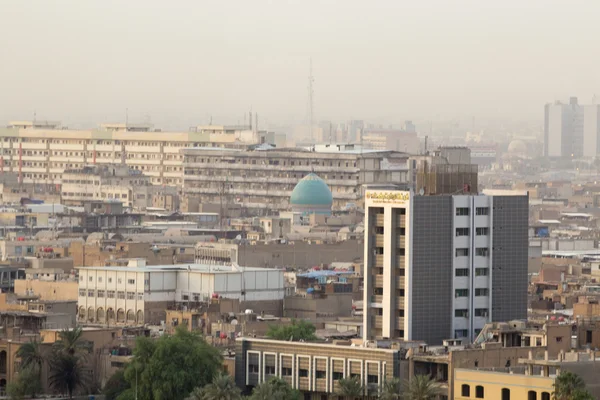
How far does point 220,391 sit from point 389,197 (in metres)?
10.8

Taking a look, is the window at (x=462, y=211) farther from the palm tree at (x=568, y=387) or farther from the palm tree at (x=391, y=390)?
the palm tree at (x=568, y=387)

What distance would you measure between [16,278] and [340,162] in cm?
8289

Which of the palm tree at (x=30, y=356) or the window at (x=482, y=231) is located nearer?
the palm tree at (x=30, y=356)

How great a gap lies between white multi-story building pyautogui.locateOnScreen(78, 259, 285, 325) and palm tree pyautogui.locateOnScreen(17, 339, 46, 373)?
16.5 meters

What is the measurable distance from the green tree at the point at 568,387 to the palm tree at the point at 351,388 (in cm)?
742

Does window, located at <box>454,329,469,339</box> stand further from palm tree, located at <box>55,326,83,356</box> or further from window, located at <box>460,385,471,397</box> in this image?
window, located at <box>460,385,471,397</box>

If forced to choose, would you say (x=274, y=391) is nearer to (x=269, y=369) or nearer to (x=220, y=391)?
(x=220, y=391)

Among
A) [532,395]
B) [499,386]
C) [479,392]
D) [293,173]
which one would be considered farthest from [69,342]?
[293,173]

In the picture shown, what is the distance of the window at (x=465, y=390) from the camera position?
59.8 m

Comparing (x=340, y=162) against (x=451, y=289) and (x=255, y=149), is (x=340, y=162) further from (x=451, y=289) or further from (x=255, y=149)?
(x=451, y=289)

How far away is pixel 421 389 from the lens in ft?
197

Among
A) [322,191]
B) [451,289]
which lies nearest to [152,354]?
[451,289]

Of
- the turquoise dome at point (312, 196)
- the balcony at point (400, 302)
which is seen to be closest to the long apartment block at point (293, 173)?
the turquoise dome at point (312, 196)

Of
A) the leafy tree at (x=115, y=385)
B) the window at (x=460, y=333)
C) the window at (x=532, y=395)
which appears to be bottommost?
the leafy tree at (x=115, y=385)
